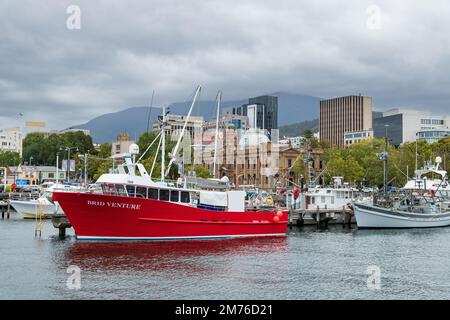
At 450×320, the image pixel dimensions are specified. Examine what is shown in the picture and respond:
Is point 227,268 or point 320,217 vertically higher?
point 320,217

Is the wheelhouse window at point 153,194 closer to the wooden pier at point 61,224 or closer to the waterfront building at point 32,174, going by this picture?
the wooden pier at point 61,224

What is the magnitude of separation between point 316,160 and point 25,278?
5302 inches

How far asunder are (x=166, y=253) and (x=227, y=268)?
7213 millimetres

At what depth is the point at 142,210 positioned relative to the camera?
159ft

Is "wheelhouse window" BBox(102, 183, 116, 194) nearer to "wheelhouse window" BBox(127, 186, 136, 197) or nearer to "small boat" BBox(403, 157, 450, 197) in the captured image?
"wheelhouse window" BBox(127, 186, 136, 197)

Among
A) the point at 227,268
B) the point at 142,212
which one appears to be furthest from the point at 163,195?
the point at 227,268

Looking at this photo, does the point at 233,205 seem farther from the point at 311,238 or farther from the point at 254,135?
the point at 254,135

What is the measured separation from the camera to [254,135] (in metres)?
161

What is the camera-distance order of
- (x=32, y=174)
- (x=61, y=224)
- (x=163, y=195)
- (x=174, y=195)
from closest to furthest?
(x=163, y=195)
(x=174, y=195)
(x=61, y=224)
(x=32, y=174)

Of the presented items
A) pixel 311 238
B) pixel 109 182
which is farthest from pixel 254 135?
pixel 109 182

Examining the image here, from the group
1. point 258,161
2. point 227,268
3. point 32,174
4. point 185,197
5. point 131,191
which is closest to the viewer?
point 227,268

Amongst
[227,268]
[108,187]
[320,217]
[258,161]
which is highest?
[258,161]

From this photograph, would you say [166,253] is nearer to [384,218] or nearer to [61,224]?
[61,224]
